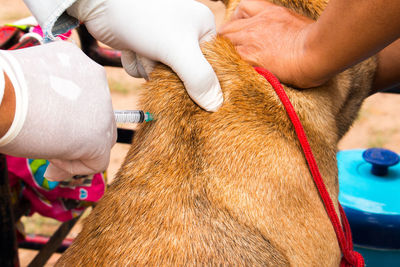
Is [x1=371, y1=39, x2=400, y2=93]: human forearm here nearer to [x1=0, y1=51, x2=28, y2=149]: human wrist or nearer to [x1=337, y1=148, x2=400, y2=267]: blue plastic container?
[x1=337, y1=148, x2=400, y2=267]: blue plastic container

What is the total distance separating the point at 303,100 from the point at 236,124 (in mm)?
270

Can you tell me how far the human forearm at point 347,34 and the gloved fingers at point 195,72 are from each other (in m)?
0.31

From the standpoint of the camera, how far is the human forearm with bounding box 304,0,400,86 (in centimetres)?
122

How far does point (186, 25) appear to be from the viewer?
4.38ft

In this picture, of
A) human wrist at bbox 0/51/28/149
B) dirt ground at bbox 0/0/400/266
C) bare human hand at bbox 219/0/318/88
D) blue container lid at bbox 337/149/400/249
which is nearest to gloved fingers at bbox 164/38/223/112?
bare human hand at bbox 219/0/318/88

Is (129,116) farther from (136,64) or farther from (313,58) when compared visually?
(313,58)

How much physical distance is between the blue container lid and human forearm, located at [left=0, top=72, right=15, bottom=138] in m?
1.52

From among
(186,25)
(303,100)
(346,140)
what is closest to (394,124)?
(346,140)

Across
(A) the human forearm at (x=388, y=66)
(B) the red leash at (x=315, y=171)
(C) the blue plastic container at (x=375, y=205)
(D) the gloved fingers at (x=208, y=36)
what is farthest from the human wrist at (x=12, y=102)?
(C) the blue plastic container at (x=375, y=205)

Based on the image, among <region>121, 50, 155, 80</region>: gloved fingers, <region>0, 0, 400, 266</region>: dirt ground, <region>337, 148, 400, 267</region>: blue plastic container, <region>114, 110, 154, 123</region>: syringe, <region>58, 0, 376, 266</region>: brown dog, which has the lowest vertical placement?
<region>0, 0, 400, 266</region>: dirt ground

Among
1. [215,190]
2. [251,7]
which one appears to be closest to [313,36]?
[251,7]

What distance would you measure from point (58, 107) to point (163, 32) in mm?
348

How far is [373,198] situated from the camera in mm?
2145

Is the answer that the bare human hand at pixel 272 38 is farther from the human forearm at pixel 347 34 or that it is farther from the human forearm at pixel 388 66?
the human forearm at pixel 388 66
